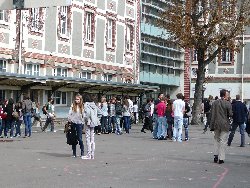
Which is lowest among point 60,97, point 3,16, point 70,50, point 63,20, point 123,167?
point 123,167

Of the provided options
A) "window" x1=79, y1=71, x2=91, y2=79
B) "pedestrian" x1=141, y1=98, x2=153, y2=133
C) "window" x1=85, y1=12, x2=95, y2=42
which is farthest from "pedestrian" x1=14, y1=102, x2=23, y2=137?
"window" x1=85, y1=12, x2=95, y2=42

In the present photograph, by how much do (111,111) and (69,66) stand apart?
1151cm

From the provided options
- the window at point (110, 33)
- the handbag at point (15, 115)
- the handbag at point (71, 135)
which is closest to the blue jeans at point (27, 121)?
the handbag at point (15, 115)

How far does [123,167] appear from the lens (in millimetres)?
16203

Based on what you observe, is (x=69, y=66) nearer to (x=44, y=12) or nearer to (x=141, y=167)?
(x=44, y=12)

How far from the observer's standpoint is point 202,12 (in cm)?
4519

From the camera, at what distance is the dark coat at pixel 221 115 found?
18.1 meters

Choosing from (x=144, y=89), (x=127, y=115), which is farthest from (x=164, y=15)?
(x=127, y=115)

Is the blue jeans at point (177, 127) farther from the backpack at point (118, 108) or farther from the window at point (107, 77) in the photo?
the window at point (107, 77)

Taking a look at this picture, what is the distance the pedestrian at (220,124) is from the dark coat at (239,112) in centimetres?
669

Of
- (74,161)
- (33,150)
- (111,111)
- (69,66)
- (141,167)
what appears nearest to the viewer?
(141,167)

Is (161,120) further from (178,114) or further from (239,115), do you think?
(239,115)

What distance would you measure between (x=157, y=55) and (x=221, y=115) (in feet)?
140

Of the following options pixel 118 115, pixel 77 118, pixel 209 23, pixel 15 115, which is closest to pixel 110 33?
pixel 209 23
